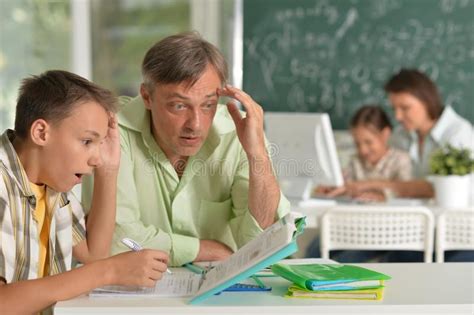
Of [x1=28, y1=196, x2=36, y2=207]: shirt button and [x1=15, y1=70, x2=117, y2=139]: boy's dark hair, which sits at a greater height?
[x1=15, y1=70, x2=117, y2=139]: boy's dark hair

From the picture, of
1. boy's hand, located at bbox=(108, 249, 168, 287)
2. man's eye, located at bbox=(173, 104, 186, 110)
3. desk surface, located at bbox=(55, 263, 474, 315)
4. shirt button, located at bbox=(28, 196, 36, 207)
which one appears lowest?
desk surface, located at bbox=(55, 263, 474, 315)

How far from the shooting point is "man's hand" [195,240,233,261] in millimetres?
2301

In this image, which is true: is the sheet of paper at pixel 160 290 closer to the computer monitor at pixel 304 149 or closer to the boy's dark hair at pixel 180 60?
the boy's dark hair at pixel 180 60

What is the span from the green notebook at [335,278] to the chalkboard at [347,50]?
385cm

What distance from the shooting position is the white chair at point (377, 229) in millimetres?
3527

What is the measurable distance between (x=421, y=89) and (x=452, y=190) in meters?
0.89

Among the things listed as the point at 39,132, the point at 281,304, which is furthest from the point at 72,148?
the point at 281,304

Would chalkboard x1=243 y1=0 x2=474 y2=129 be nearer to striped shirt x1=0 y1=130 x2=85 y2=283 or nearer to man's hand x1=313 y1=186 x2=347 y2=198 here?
man's hand x1=313 y1=186 x2=347 y2=198

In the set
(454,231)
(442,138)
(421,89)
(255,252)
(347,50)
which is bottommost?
(454,231)

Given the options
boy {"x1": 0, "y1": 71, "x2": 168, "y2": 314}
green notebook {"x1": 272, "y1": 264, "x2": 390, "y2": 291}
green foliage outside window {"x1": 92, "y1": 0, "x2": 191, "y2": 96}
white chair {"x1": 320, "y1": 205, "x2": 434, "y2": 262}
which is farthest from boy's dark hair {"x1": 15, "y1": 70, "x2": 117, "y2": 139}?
green foliage outside window {"x1": 92, "y1": 0, "x2": 191, "y2": 96}

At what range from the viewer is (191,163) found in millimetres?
2389

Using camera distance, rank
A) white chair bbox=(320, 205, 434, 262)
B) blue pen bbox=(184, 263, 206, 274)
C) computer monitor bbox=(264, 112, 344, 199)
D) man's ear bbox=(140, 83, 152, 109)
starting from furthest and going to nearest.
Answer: computer monitor bbox=(264, 112, 344, 199)
white chair bbox=(320, 205, 434, 262)
man's ear bbox=(140, 83, 152, 109)
blue pen bbox=(184, 263, 206, 274)

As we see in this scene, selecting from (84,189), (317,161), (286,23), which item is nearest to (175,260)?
(84,189)

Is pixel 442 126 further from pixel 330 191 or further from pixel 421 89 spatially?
pixel 330 191
